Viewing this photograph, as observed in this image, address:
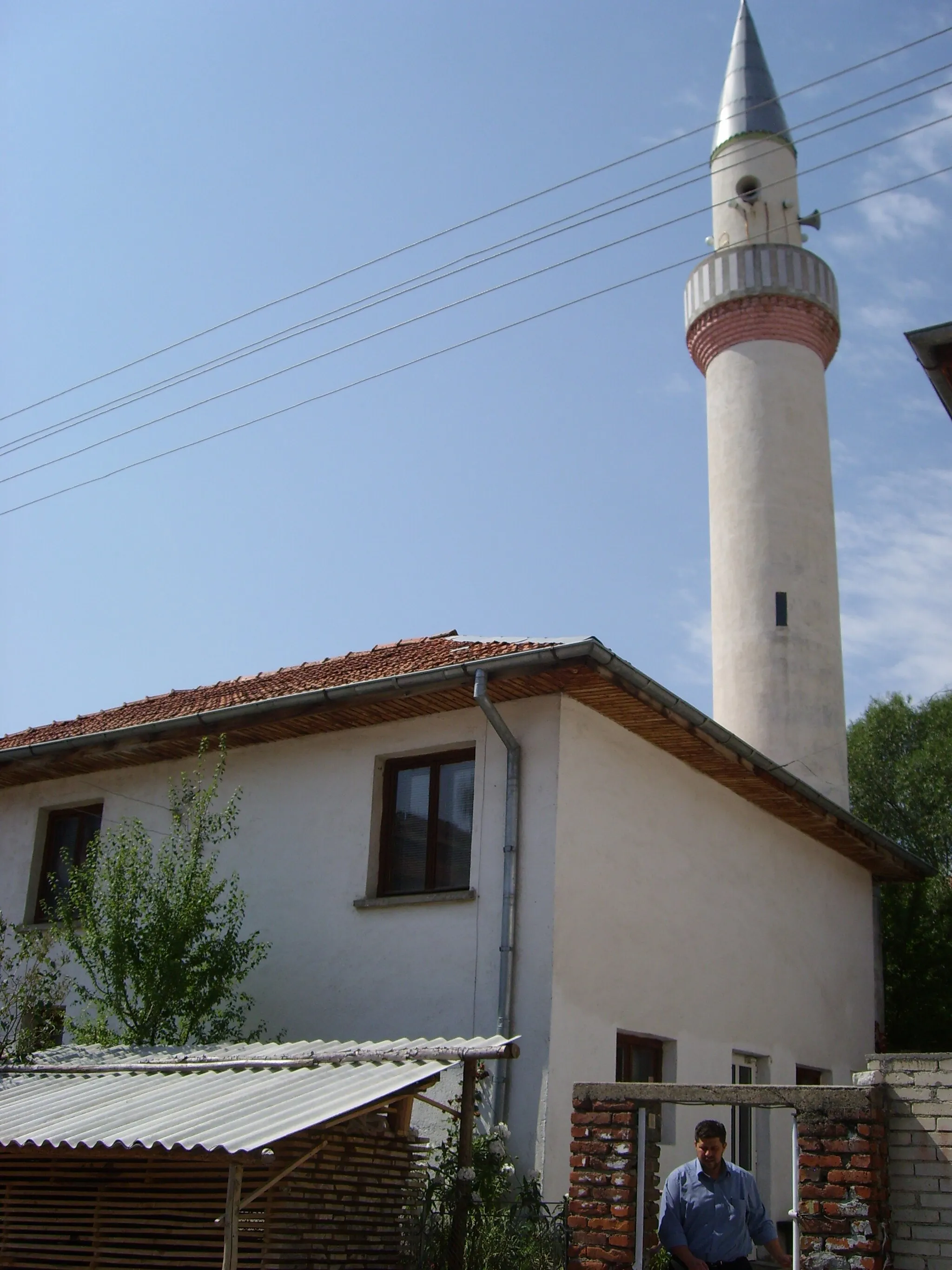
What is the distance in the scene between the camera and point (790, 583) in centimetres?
1877

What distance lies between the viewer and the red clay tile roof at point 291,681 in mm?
11562

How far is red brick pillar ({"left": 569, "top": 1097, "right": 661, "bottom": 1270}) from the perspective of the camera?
23.3 feet

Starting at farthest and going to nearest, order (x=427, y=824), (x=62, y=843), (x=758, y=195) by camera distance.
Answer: (x=758, y=195)
(x=62, y=843)
(x=427, y=824)

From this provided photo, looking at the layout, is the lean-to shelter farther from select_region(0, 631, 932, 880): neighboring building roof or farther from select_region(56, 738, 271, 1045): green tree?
select_region(0, 631, 932, 880): neighboring building roof

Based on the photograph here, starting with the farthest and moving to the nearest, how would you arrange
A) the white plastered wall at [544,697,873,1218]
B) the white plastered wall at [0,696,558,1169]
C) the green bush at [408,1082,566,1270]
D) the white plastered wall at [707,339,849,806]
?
the white plastered wall at [707,339,849,806], the white plastered wall at [544,697,873,1218], the white plastered wall at [0,696,558,1169], the green bush at [408,1082,566,1270]

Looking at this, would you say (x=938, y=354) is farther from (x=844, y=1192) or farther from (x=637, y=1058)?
(x=637, y=1058)

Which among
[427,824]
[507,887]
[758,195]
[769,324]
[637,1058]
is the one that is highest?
[758,195]

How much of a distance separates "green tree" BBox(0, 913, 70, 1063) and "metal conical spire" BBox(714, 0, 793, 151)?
53.9 feet

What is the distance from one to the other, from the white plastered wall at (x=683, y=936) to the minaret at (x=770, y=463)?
12.2 feet

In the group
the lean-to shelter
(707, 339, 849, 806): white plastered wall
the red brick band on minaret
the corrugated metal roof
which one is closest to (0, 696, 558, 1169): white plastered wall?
the corrugated metal roof

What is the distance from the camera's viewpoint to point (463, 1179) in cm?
804

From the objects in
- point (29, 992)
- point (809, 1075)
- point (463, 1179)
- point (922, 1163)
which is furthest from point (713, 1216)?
point (809, 1075)

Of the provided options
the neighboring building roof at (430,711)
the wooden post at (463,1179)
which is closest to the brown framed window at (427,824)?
the neighboring building roof at (430,711)

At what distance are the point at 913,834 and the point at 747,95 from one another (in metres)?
13.5
